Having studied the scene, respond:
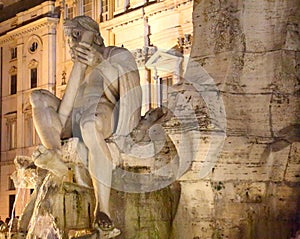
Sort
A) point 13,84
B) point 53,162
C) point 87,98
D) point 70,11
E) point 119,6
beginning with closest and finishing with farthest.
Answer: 1. point 53,162
2. point 87,98
3. point 119,6
4. point 70,11
5. point 13,84

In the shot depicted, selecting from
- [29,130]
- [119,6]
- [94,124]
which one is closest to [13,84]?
[29,130]

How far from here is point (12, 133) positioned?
33531 mm

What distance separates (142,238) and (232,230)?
2.65 ft

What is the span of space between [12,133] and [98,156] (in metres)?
27.5

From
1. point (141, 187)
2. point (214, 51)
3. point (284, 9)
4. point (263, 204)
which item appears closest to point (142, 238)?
point (141, 187)

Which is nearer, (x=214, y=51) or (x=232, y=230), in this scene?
(x=232, y=230)

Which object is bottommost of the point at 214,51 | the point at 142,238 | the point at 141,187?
the point at 142,238

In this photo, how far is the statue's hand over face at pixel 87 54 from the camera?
7059mm

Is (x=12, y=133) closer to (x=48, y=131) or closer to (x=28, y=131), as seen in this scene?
(x=28, y=131)

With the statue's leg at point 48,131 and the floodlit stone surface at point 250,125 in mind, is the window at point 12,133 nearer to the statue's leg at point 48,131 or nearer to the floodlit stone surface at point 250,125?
the statue's leg at point 48,131

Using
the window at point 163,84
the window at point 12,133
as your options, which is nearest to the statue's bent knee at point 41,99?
the window at point 163,84

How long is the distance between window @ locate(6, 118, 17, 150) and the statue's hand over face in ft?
87.2

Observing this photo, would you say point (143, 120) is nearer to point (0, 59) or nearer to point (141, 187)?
point (141, 187)

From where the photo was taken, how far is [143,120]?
7.06m
